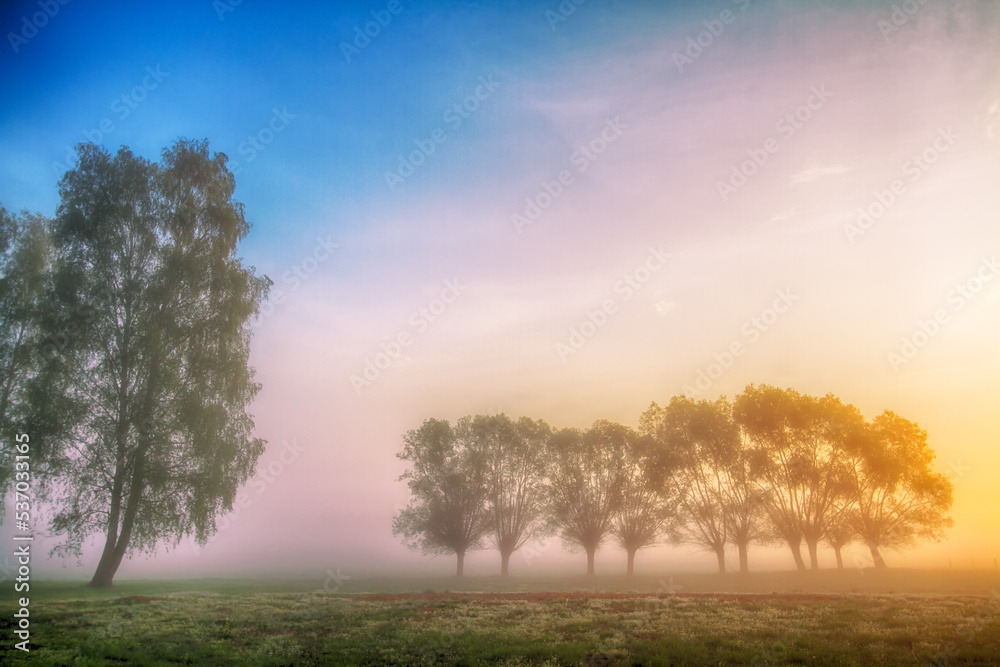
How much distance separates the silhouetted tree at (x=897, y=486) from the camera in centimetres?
5097

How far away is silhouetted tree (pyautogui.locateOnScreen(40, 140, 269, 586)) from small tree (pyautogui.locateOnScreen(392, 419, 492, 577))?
29.5 meters

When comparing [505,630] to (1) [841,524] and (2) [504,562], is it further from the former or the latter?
(1) [841,524]

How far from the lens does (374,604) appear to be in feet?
88.8

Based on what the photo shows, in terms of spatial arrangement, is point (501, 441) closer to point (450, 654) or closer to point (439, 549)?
point (439, 549)

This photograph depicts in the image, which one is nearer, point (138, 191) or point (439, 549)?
point (138, 191)

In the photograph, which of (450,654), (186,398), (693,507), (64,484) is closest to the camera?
(450,654)

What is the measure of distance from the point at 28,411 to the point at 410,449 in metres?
38.6

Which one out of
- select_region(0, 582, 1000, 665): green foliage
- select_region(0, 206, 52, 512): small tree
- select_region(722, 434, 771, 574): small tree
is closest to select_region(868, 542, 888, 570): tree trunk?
select_region(722, 434, 771, 574): small tree

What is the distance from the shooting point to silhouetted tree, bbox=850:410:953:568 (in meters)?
51.0

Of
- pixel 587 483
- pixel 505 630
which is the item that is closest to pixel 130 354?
pixel 505 630

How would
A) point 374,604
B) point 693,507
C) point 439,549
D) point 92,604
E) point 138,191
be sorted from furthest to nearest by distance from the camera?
point 439,549 → point 693,507 → point 138,191 → point 374,604 → point 92,604

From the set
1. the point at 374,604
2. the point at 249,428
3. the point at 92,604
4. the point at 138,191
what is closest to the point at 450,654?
the point at 374,604

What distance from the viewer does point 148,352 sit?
32.5 meters

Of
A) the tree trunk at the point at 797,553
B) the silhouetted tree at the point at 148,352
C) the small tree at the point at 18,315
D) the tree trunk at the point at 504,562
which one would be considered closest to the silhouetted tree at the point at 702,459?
the tree trunk at the point at 797,553
